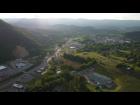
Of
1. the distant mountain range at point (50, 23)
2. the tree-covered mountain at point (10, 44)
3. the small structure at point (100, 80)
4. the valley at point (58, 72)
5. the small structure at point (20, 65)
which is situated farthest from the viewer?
the distant mountain range at point (50, 23)

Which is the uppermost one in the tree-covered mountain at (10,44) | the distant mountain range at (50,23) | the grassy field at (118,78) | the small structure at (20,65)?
the distant mountain range at (50,23)

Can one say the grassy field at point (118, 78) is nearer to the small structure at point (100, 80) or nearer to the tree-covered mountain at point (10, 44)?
the small structure at point (100, 80)

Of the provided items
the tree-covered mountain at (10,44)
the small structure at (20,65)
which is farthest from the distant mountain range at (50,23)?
the small structure at (20,65)

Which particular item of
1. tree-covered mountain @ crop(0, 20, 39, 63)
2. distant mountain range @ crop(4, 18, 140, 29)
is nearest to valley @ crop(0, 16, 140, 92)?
tree-covered mountain @ crop(0, 20, 39, 63)

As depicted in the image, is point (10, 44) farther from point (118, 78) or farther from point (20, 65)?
point (118, 78)

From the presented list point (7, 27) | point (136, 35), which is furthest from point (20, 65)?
point (136, 35)

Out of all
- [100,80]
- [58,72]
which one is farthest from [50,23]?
[100,80]

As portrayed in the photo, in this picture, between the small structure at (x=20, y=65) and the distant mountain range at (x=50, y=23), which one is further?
the distant mountain range at (x=50, y=23)
